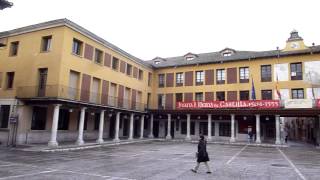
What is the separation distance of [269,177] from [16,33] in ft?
78.2

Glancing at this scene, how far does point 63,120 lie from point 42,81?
13.7 ft

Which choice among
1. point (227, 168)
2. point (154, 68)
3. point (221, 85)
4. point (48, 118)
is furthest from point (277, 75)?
point (48, 118)

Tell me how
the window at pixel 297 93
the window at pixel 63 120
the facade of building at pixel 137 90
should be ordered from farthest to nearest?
1. the window at pixel 297 93
2. the window at pixel 63 120
3. the facade of building at pixel 137 90

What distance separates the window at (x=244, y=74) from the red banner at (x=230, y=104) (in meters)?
4.02

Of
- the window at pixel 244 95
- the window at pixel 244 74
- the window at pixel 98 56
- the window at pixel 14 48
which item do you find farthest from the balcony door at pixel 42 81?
the window at pixel 244 74

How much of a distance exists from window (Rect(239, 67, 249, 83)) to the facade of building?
12 cm

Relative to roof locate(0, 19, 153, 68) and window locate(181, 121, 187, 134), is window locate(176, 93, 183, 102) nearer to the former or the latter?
window locate(181, 121, 187, 134)

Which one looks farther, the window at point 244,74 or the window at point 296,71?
the window at point 244,74

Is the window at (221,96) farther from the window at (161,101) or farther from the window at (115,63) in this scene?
the window at (115,63)

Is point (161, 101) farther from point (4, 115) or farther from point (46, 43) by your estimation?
point (4, 115)

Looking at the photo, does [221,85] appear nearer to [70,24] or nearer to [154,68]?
[154,68]

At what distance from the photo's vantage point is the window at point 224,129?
3544cm

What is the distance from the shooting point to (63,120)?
25.4 meters

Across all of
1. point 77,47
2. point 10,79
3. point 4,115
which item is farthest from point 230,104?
point 4,115
